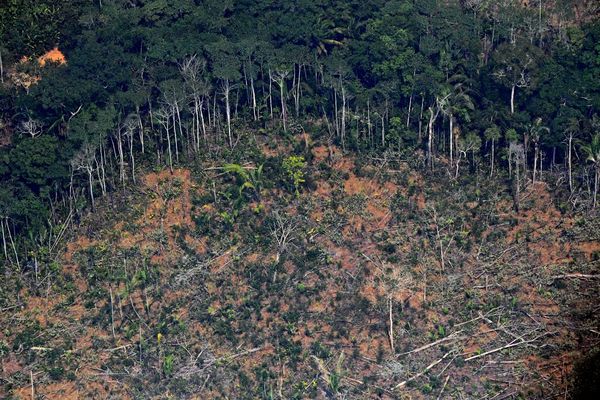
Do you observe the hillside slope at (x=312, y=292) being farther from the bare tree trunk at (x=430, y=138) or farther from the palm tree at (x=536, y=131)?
the palm tree at (x=536, y=131)

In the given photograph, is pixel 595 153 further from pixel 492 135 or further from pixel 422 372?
pixel 422 372

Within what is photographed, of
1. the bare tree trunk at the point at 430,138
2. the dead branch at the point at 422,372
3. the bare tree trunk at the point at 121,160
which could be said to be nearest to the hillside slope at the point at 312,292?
the dead branch at the point at 422,372

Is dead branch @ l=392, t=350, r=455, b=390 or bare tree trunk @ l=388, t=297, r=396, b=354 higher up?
bare tree trunk @ l=388, t=297, r=396, b=354

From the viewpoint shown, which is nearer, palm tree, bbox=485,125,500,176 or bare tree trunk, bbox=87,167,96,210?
bare tree trunk, bbox=87,167,96,210

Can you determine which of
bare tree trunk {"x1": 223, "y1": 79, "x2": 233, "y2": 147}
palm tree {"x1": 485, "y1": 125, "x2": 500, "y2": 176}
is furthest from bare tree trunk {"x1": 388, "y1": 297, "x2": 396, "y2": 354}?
bare tree trunk {"x1": 223, "y1": 79, "x2": 233, "y2": 147}

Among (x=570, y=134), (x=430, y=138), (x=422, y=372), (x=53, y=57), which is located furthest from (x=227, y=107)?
(x=422, y=372)

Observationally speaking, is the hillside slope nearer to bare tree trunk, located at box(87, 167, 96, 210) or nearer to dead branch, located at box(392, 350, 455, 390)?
dead branch, located at box(392, 350, 455, 390)

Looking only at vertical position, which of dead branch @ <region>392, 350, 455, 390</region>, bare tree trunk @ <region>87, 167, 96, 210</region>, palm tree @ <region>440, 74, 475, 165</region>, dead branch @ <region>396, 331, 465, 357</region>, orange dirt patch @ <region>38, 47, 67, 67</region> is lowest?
dead branch @ <region>392, 350, 455, 390</region>
